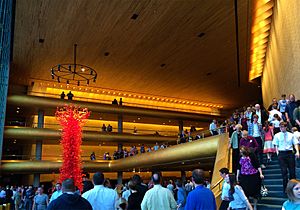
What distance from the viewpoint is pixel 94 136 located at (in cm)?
2541

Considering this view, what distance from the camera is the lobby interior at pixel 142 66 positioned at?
546 inches

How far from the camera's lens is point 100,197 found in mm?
4375

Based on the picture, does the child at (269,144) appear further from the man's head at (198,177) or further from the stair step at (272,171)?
the man's head at (198,177)

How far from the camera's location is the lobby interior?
13.9 metres

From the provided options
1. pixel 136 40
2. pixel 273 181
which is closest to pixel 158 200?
pixel 273 181

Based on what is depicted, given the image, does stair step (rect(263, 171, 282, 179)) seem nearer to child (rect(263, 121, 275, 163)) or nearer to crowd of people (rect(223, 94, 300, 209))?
crowd of people (rect(223, 94, 300, 209))

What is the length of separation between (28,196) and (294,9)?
47.7 feet

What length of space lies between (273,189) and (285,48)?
8689 mm

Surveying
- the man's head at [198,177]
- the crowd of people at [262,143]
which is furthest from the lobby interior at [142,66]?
the man's head at [198,177]

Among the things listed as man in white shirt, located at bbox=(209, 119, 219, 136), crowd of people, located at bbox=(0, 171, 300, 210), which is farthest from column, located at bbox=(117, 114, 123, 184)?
crowd of people, located at bbox=(0, 171, 300, 210)

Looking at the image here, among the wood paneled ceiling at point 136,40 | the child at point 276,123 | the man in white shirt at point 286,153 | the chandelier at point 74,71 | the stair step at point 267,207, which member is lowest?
the stair step at point 267,207

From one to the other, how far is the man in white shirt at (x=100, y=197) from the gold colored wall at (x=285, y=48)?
34.3 feet

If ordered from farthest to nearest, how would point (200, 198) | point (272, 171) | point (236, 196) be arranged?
1. point (272, 171)
2. point (236, 196)
3. point (200, 198)

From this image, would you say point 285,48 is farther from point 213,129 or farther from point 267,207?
point 267,207
